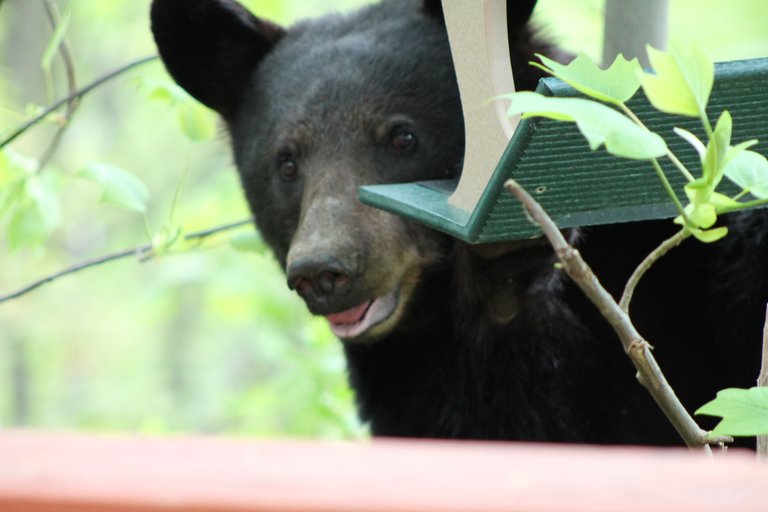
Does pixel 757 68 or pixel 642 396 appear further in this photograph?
pixel 642 396

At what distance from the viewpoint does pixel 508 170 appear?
231cm

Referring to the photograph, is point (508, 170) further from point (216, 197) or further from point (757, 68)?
point (216, 197)

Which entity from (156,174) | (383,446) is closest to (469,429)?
(383,446)

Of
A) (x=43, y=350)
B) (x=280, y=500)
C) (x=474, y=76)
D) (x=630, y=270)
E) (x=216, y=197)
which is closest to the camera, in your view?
(x=280, y=500)

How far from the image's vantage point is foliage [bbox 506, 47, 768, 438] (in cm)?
174

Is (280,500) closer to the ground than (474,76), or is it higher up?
higher up

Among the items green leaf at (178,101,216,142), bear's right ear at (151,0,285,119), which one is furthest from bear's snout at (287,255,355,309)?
bear's right ear at (151,0,285,119)

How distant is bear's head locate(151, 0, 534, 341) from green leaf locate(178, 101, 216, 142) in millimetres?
171

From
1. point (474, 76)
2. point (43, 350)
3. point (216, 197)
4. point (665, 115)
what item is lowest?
point (43, 350)

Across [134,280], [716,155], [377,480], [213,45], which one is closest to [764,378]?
[716,155]

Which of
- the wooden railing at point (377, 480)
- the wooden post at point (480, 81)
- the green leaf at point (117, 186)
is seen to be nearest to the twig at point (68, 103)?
the green leaf at point (117, 186)

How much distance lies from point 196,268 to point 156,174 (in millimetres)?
6497

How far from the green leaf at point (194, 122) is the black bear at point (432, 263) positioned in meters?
0.17

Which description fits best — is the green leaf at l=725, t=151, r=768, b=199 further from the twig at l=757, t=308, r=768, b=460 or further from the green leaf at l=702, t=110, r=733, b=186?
the twig at l=757, t=308, r=768, b=460
